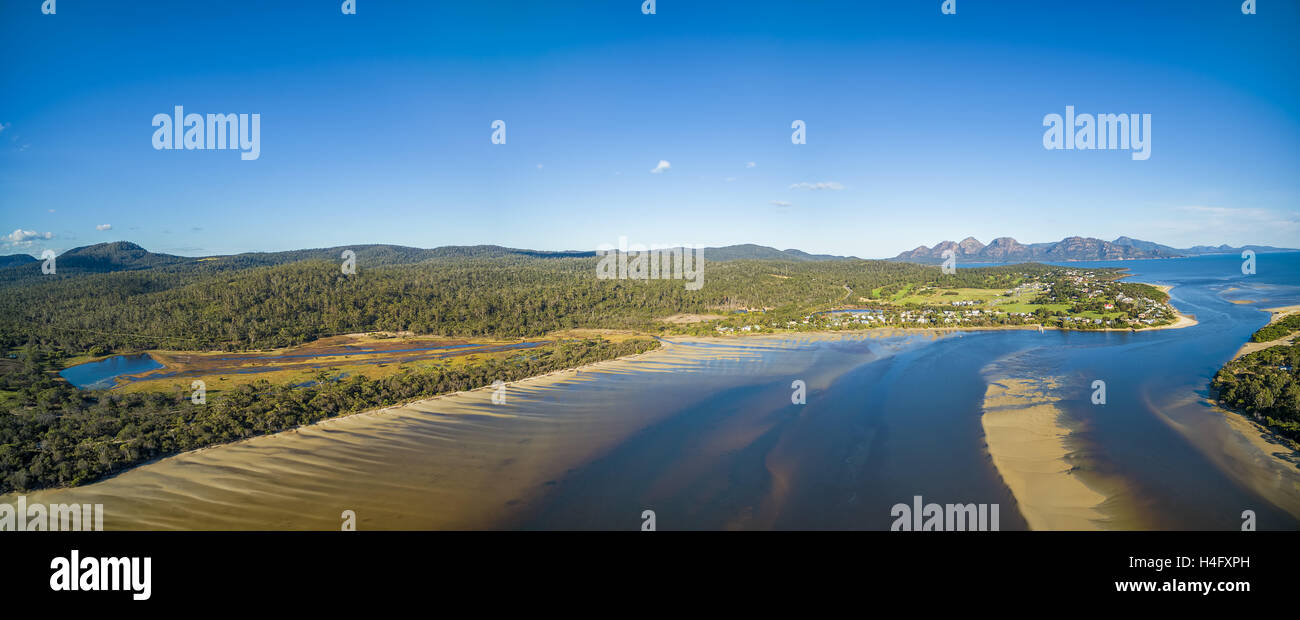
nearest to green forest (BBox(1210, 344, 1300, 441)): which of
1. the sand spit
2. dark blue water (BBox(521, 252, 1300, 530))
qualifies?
dark blue water (BBox(521, 252, 1300, 530))

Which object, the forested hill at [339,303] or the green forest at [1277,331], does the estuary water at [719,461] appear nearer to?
the green forest at [1277,331]

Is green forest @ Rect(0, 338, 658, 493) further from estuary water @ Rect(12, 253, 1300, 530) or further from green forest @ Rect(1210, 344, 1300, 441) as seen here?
green forest @ Rect(1210, 344, 1300, 441)

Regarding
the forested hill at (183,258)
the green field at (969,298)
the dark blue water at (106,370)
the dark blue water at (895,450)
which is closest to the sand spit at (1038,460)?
the dark blue water at (895,450)

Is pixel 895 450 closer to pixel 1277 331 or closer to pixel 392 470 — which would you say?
pixel 392 470

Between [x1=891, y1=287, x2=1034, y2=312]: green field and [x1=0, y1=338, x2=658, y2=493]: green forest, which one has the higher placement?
[x1=891, y1=287, x2=1034, y2=312]: green field
